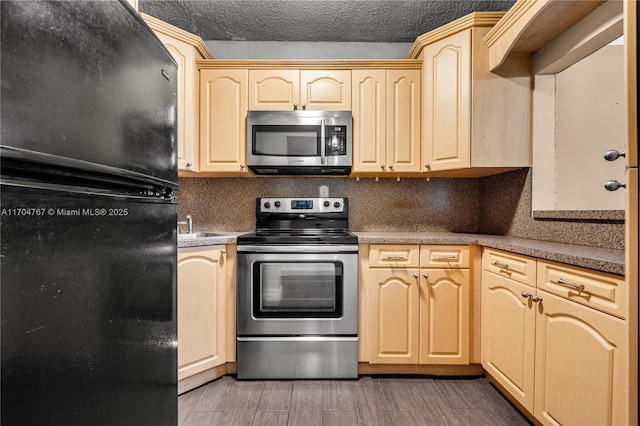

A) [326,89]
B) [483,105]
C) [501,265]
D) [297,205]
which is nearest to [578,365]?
[501,265]

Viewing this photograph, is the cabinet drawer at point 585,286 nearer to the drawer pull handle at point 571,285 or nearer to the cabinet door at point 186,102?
the drawer pull handle at point 571,285

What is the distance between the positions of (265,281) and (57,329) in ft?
4.98

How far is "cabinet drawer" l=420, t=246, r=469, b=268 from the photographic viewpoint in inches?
78.9

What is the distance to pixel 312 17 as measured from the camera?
2334 mm

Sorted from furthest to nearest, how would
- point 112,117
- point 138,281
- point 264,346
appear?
1. point 264,346
2. point 138,281
3. point 112,117

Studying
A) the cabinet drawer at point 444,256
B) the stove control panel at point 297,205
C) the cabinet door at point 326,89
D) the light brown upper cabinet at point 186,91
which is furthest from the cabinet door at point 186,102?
the cabinet drawer at point 444,256

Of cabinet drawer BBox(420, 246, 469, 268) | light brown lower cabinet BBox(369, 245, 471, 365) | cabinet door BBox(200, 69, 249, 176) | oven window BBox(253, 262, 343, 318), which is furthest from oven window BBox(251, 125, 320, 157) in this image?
cabinet drawer BBox(420, 246, 469, 268)

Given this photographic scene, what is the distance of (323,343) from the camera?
202 cm

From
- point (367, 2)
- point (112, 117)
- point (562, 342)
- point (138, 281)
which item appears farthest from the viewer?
point (367, 2)

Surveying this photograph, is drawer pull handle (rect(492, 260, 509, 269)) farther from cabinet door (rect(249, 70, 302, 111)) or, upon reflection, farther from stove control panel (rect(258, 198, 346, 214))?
cabinet door (rect(249, 70, 302, 111))

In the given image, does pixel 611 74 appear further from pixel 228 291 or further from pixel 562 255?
pixel 228 291

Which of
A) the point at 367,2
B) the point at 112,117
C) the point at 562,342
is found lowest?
the point at 562,342

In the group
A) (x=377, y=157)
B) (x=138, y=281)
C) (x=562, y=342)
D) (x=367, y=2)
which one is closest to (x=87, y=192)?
(x=138, y=281)

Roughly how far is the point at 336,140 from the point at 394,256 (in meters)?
0.88
